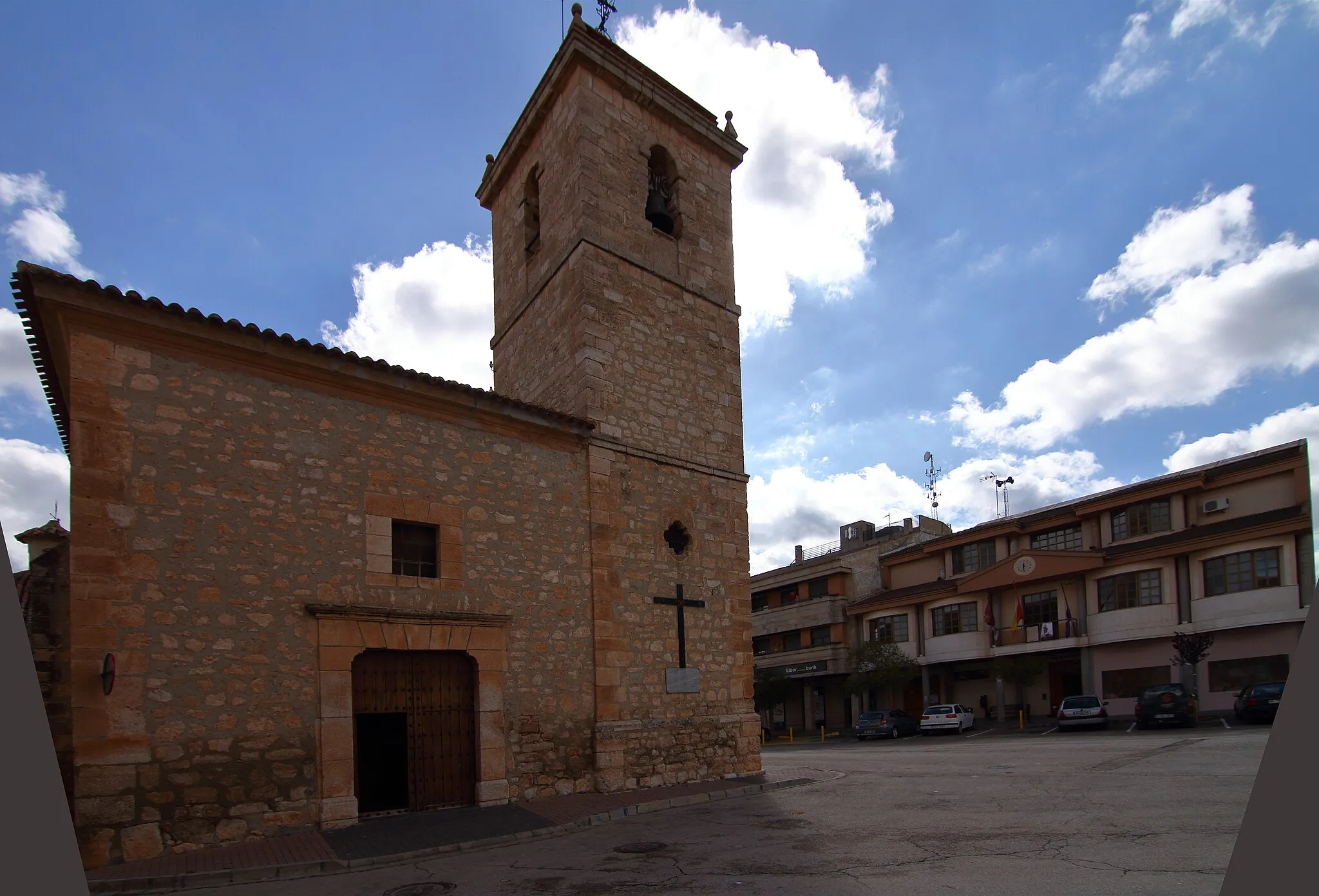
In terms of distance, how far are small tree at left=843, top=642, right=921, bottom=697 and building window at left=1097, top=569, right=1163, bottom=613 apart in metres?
8.54

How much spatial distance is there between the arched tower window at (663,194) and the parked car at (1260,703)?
19.1 m

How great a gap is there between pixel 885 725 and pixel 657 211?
74.4 feet

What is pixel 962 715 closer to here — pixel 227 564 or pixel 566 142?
pixel 566 142

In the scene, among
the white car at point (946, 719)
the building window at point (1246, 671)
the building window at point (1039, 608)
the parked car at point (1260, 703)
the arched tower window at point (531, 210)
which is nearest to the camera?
the arched tower window at point (531, 210)

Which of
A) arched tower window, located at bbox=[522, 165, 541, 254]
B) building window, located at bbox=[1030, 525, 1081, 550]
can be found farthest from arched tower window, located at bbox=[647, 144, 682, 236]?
building window, located at bbox=[1030, 525, 1081, 550]

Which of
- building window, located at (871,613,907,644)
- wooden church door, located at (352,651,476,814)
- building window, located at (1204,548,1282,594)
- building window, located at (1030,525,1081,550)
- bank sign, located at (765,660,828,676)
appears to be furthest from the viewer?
bank sign, located at (765,660,828,676)

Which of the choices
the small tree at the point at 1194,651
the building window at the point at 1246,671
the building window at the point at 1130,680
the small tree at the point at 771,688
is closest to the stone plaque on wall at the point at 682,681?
the small tree at the point at 1194,651

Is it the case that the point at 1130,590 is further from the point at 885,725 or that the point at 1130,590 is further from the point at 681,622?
the point at 681,622

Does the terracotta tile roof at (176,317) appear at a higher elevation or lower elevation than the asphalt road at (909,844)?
higher

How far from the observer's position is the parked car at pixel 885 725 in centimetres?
3012

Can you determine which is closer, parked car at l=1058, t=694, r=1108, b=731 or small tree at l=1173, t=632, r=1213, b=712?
parked car at l=1058, t=694, r=1108, b=731

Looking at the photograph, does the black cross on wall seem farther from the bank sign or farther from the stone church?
the bank sign

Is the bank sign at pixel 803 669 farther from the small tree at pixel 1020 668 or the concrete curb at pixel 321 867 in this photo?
the concrete curb at pixel 321 867

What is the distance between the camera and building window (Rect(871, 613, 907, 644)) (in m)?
36.7
